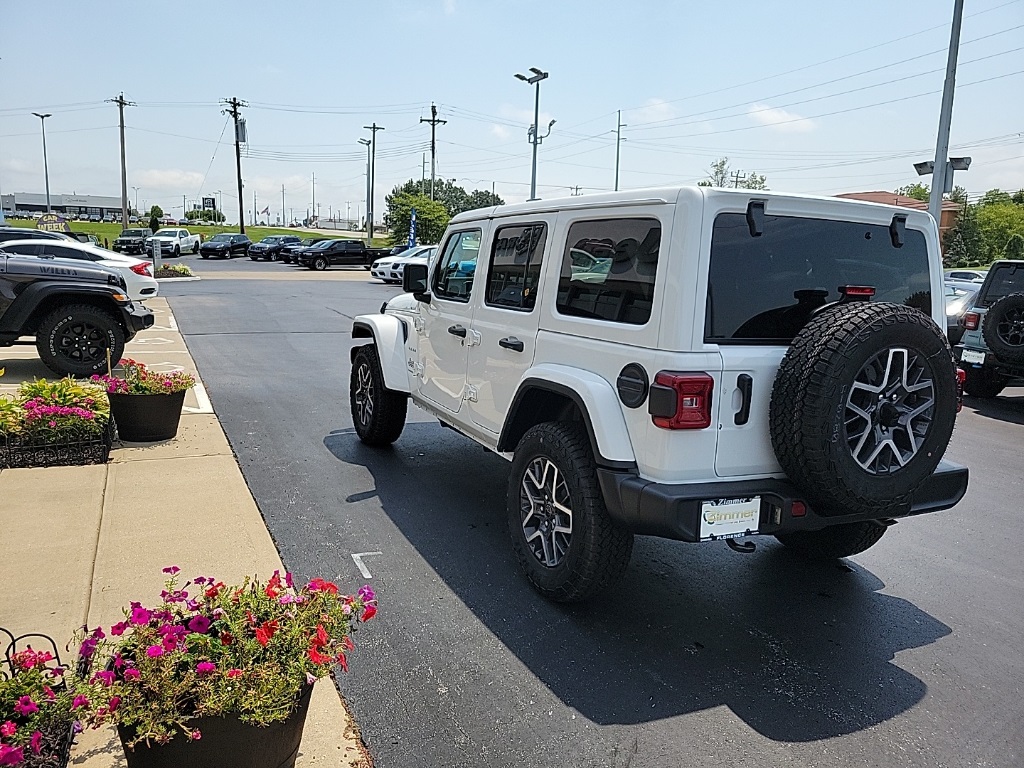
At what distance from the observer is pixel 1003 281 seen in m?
10.0

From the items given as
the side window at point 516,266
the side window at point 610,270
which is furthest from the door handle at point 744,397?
the side window at point 516,266

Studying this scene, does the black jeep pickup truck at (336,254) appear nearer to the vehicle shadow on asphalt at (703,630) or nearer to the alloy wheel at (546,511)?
the vehicle shadow on asphalt at (703,630)

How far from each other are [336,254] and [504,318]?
118ft

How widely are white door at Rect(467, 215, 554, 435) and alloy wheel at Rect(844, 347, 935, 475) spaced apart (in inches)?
66.9

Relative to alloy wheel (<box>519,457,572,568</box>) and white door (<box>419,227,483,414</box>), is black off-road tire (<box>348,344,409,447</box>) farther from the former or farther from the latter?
alloy wheel (<box>519,457,572,568</box>)

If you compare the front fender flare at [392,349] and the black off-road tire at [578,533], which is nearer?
the black off-road tire at [578,533]

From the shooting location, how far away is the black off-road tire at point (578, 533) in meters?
3.75

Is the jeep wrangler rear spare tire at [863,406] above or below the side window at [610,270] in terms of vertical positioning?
below

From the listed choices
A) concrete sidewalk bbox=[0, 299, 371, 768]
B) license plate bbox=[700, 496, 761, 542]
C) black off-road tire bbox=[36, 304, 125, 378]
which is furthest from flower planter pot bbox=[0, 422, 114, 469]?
license plate bbox=[700, 496, 761, 542]

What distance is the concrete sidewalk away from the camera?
10.2 ft

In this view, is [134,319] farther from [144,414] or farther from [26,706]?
[26,706]

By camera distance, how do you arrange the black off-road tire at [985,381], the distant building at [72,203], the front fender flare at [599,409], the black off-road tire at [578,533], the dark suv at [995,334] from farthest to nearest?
the distant building at [72,203] → the black off-road tire at [985,381] → the dark suv at [995,334] → the black off-road tire at [578,533] → the front fender flare at [599,409]

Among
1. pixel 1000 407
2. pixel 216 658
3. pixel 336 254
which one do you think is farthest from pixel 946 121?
pixel 336 254

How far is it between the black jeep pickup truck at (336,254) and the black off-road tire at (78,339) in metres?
29.9
